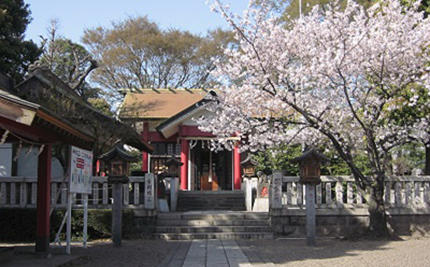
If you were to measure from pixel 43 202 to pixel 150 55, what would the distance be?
23635 millimetres

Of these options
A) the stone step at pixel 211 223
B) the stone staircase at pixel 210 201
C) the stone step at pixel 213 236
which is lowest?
the stone step at pixel 213 236

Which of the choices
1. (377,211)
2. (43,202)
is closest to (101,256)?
(43,202)

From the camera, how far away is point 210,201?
18.0 m

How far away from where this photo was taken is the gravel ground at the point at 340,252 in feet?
27.3

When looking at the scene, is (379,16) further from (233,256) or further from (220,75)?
(233,256)

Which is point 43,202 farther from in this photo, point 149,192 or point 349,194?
point 349,194

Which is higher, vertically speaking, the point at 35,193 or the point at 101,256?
the point at 35,193

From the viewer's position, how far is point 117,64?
30.8 metres

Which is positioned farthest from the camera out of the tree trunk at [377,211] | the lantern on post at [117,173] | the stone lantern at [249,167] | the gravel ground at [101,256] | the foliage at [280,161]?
the foliage at [280,161]

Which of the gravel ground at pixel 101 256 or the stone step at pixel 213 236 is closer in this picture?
the gravel ground at pixel 101 256

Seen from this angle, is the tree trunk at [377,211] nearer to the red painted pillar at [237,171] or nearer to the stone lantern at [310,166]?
the stone lantern at [310,166]

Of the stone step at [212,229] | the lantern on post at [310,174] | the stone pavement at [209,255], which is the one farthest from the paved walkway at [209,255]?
the lantern on post at [310,174]

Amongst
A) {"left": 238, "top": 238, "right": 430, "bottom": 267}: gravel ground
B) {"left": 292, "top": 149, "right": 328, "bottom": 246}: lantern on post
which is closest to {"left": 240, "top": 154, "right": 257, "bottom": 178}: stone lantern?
{"left": 238, "top": 238, "right": 430, "bottom": 267}: gravel ground

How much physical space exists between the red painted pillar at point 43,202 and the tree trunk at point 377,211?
26.6ft
